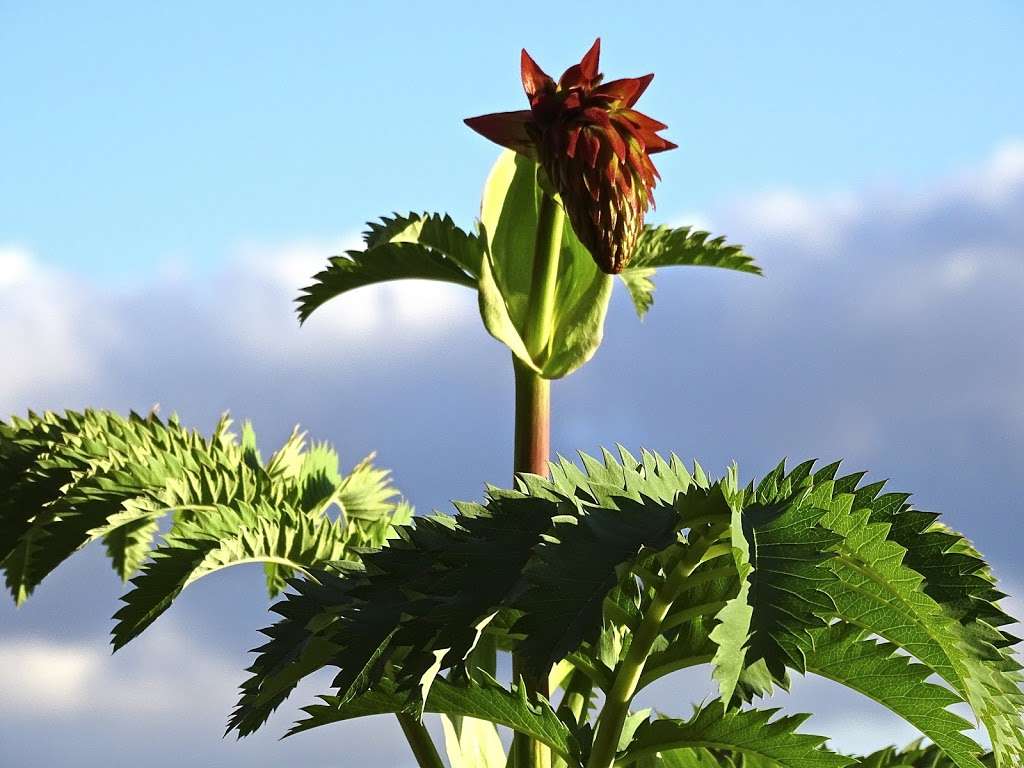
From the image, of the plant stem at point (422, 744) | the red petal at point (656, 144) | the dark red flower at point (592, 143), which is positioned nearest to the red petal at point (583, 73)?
the dark red flower at point (592, 143)

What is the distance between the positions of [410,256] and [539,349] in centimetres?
25

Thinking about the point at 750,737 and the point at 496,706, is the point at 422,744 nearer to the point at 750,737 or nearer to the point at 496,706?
the point at 496,706

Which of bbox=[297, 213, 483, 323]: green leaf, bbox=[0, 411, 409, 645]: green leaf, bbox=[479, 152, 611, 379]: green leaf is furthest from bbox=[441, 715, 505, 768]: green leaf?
bbox=[297, 213, 483, 323]: green leaf

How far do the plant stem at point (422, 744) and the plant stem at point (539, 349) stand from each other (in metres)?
0.42

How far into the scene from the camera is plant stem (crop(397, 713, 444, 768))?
173 cm

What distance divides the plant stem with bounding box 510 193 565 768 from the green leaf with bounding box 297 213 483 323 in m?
0.10

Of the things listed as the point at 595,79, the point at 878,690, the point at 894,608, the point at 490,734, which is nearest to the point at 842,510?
the point at 894,608

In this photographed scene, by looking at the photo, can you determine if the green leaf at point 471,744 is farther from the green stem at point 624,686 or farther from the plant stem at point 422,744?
the green stem at point 624,686

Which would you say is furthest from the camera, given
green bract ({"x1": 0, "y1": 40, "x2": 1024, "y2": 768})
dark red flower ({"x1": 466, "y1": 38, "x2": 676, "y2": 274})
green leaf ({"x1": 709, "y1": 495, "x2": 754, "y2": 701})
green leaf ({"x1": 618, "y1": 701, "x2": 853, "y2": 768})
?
dark red flower ({"x1": 466, "y1": 38, "x2": 676, "y2": 274})

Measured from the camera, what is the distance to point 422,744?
5.68 feet

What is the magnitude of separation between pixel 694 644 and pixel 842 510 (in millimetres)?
314

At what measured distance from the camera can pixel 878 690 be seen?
1271mm

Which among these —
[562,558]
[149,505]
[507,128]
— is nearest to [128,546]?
[149,505]

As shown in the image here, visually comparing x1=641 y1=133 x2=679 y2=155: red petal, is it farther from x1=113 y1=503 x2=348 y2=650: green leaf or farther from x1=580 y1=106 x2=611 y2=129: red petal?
x1=113 y1=503 x2=348 y2=650: green leaf
